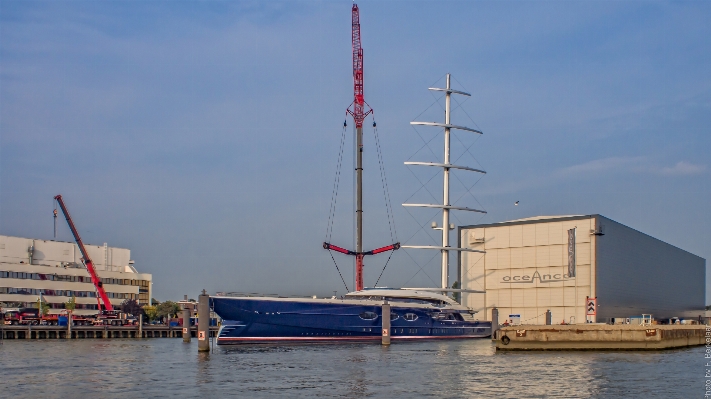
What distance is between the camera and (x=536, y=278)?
74625 mm

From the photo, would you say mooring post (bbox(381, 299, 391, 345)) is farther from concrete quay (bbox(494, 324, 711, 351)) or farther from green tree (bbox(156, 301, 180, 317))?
green tree (bbox(156, 301, 180, 317))

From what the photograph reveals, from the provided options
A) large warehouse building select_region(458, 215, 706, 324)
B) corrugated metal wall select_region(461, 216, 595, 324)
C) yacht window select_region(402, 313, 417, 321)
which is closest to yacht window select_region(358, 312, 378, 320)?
yacht window select_region(402, 313, 417, 321)

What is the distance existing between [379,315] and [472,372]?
78.6 ft

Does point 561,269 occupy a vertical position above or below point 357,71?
below

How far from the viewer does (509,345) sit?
46312mm

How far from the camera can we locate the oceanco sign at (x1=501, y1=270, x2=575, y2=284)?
239ft

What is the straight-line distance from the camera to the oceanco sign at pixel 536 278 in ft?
239

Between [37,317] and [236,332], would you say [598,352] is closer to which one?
[236,332]

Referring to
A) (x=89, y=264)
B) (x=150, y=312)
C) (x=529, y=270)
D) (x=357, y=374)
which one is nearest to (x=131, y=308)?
(x=150, y=312)

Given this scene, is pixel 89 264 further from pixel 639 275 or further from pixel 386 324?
pixel 639 275

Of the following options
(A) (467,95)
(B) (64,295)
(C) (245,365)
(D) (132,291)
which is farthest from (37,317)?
(C) (245,365)

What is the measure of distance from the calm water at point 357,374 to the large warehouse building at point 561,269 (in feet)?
84.3

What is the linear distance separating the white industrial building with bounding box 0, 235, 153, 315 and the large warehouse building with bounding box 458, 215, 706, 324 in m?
57.9

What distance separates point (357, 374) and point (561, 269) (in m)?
43.9
